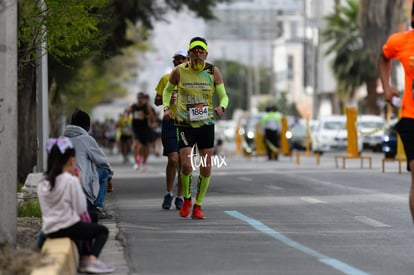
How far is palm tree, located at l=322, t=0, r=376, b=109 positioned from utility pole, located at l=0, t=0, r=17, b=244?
218ft

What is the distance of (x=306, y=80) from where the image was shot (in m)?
127

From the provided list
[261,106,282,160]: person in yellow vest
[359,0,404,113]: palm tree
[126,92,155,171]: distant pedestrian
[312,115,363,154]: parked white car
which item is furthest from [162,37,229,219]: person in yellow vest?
[312,115,363,154]: parked white car

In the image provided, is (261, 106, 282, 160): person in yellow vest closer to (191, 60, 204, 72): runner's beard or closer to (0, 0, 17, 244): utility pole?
(191, 60, 204, 72): runner's beard

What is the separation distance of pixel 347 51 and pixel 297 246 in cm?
6724

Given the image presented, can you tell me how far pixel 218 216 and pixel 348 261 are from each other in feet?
16.9

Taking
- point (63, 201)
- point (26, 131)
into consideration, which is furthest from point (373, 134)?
point (63, 201)

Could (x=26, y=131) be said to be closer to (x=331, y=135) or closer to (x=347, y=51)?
(x=331, y=135)

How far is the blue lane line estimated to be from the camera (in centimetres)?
1088

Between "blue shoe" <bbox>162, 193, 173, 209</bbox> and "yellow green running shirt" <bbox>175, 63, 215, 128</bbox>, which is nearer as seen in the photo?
"yellow green running shirt" <bbox>175, 63, 215, 128</bbox>

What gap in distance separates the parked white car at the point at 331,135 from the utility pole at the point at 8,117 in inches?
1652

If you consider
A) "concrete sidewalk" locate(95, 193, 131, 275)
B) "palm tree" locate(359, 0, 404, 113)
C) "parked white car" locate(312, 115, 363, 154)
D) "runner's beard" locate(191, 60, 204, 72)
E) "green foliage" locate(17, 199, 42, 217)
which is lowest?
"concrete sidewalk" locate(95, 193, 131, 275)

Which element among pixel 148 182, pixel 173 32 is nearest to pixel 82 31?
pixel 148 182

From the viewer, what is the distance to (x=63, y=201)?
10.7 metres

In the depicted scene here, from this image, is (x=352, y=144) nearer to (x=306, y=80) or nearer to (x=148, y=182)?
(x=148, y=182)
